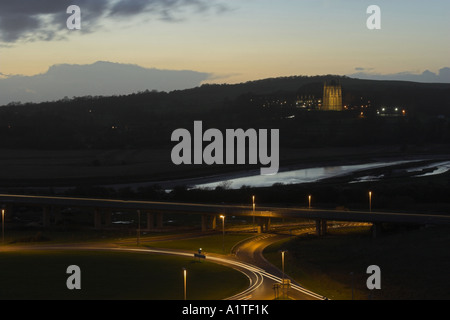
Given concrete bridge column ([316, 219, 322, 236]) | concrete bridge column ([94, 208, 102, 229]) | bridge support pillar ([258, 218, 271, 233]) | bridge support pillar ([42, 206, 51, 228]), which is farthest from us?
bridge support pillar ([42, 206, 51, 228])

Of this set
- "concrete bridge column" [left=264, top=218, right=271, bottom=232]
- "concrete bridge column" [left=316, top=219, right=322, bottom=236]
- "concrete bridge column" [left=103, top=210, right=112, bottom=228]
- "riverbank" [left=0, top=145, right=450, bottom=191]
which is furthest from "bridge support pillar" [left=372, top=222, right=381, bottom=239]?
"riverbank" [left=0, top=145, right=450, bottom=191]

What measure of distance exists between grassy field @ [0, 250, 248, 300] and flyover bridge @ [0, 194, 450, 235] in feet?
42.5

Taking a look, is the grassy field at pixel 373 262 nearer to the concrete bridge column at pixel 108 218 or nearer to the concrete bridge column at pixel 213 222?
the concrete bridge column at pixel 213 222

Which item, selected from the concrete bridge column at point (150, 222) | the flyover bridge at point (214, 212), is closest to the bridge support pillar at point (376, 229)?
the flyover bridge at point (214, 212)

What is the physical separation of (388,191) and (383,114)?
102557 mm

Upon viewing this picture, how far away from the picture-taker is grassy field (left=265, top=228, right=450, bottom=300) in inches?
1294

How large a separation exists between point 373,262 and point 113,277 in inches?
588

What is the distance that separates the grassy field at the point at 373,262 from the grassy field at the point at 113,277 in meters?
4.52

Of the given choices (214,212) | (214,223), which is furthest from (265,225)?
(214,223)

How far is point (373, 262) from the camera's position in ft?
130

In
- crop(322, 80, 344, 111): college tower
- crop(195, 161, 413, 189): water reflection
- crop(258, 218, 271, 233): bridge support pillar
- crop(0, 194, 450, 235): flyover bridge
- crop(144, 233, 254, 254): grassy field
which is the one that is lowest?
crop(144, 233, 254, 254): grassy field

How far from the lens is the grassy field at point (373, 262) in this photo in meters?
32.9

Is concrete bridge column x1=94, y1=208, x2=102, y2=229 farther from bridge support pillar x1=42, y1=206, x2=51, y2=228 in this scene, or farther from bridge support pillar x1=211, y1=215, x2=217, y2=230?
bridge support pillar x1=211, y1=215, x2=217, y2=230
